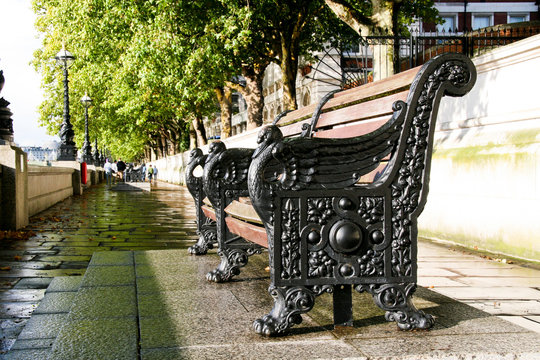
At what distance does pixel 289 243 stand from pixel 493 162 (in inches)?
196

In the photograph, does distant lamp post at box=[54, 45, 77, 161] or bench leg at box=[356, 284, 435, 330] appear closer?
bench leg at box=[356, 284, 435, 330]

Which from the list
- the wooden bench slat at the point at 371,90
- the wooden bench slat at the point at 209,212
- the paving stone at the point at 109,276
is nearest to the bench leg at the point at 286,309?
the wooden bench slat at the point at 371,90

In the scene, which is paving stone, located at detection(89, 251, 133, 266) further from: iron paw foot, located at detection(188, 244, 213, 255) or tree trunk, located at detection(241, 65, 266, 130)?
tree trunk, located at detection(241, 65, 266, 130)

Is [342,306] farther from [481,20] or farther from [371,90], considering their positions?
[481,20]

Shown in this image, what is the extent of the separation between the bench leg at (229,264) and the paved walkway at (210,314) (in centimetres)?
9

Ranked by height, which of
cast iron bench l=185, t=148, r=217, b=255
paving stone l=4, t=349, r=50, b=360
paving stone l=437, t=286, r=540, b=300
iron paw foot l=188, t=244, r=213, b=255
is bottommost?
paving stone l=437, t=286, r=540, b=300

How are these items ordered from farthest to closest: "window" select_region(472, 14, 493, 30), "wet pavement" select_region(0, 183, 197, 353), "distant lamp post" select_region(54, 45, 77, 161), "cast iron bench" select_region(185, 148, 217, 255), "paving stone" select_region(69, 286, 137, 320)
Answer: "window" select_region(472, 14, 493, 30), "distant lamp post" select_region(54, 45, 77, 161), "cast iron bench" select_region(185, 148, 217, 255), "wet pavement" select_region(0, 183, 197, 353), "paving stone" select_region(69, 286, 137, 320)

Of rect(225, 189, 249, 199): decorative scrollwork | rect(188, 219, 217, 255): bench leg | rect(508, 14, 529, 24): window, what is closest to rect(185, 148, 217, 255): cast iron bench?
rect(188, 219, 217, 255): bench leg

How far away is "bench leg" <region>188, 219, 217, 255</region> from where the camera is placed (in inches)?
210

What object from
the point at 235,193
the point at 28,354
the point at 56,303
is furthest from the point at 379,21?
the point at 28,354

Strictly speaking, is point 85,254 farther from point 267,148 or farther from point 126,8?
point 126,8

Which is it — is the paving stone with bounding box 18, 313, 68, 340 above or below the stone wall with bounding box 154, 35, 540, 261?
below

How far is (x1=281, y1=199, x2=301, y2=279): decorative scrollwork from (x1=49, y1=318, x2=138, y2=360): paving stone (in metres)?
0.72

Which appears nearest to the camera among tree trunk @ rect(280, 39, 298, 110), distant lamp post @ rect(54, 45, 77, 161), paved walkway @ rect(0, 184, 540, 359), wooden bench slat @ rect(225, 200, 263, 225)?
paved walkway @ rect(0, 184, 540, 359)
